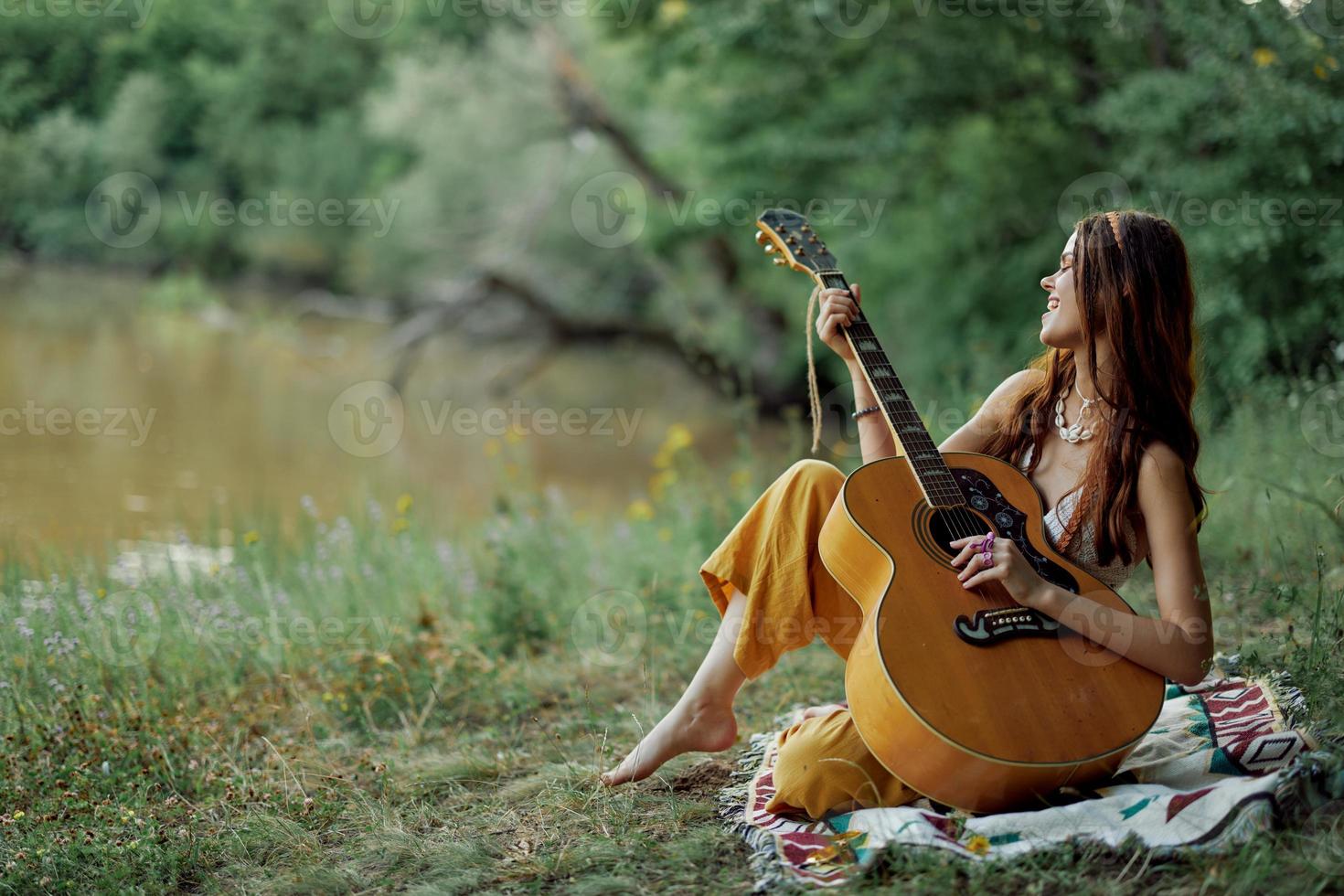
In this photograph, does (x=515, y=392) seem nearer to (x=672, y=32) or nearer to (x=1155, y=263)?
(x=672, y=32)

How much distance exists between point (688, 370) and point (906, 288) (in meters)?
2.93

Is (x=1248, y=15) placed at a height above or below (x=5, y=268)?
above

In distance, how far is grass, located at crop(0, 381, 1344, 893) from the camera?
7.48 ft

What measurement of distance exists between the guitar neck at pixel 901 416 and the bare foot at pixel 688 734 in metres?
0.67

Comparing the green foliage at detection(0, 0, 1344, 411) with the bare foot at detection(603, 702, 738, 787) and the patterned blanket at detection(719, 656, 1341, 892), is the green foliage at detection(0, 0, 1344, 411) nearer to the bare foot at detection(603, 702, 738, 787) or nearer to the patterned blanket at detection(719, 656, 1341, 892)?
the patterned blanket at detection(719, 656, 1341, 892)

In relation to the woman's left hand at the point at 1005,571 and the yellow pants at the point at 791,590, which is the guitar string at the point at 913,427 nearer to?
the woman's left hand at the point at 1005,571

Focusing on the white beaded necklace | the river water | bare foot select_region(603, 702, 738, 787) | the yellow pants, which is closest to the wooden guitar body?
the yellow pants

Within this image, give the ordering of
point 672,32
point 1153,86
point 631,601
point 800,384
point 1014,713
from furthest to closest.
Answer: point 800,384, point 672,32, point 1153,86, point 631,601, point 1014,713

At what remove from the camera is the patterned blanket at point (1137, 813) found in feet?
6.64

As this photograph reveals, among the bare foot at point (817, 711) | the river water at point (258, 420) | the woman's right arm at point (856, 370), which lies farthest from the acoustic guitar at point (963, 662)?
the river water at point (258, 420)

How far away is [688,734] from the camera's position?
98.0 inches

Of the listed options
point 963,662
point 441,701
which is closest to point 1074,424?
point 963,662

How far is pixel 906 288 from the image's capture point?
1014 cm

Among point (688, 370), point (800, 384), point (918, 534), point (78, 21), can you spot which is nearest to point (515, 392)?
point (688, 370)
